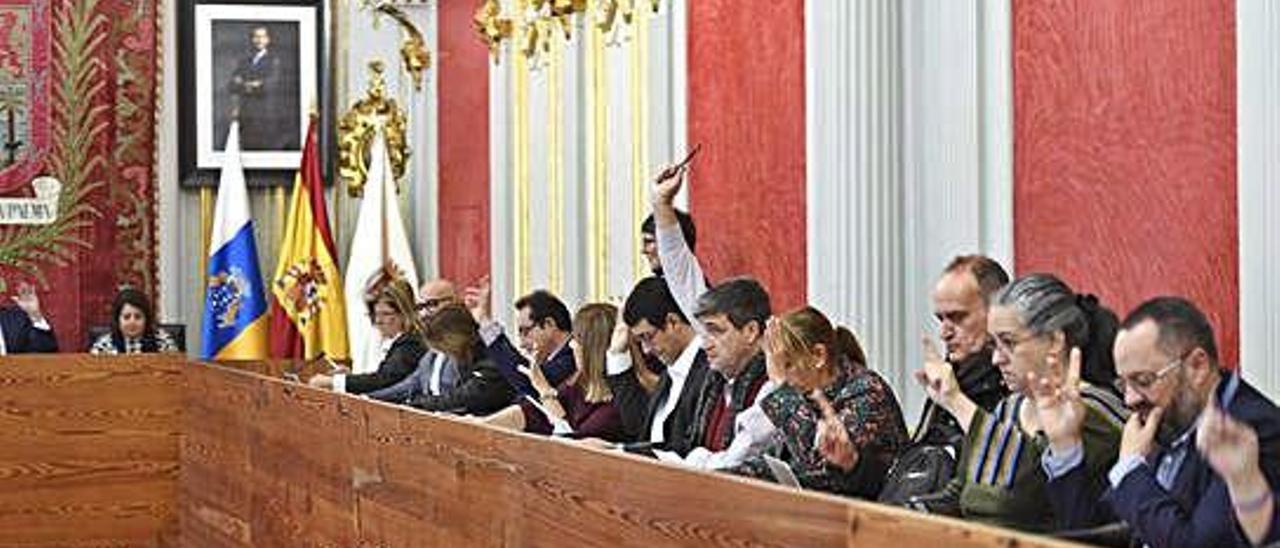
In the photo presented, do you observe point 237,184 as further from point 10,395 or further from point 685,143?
point 685,143

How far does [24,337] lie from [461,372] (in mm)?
5183

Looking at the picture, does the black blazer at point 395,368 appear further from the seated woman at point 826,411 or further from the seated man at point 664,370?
the seated woman at point 826,411

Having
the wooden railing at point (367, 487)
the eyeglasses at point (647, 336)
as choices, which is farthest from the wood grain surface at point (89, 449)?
the eyeglasses at point (647, 336)

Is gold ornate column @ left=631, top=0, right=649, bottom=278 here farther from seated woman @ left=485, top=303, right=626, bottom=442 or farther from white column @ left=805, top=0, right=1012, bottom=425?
white column @ left=805, top=0, right=1012, bottom=425

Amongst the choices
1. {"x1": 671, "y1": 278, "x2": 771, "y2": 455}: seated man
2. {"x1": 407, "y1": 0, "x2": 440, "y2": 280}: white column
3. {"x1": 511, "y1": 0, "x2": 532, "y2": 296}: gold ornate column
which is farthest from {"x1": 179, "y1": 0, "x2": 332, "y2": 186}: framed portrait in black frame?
{"x1": 671, "y1": 278, "x2": 771, "y2": 455}: seated man

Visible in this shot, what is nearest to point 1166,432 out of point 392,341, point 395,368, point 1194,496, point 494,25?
point 1194,496

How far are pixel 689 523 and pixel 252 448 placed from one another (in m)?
5.31

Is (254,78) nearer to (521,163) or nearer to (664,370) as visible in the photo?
(521,163)

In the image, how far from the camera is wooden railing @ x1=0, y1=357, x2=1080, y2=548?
4188 millimetres

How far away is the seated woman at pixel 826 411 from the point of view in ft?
18.9

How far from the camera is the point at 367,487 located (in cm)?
754

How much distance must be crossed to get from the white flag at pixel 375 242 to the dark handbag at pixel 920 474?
28.3ft

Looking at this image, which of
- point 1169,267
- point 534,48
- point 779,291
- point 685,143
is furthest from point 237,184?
point 1169,267

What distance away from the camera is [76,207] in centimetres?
1470
